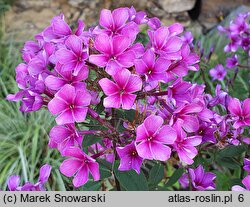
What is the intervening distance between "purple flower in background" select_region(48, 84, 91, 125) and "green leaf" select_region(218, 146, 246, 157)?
431 mm

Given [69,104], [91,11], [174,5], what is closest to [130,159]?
[69,104]

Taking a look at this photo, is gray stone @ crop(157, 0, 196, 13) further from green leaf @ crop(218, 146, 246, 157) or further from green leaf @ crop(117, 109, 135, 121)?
green leaf @ crop(117, 109, 135, 121)

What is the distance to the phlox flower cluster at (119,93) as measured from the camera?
34.4 inches

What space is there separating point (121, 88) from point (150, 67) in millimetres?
73

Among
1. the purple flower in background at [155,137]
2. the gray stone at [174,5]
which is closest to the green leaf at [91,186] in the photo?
the purple flower in background at [155,137]

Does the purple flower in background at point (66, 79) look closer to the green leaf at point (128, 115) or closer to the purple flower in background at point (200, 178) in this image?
the green leaf at point (128, 115)

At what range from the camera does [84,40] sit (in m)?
0.94

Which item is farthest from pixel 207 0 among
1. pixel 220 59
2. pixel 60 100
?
pixel 60 100

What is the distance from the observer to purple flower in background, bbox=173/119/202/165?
896mm

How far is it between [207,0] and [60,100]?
3.14 meters

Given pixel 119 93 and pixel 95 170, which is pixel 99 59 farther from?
pixel 95 170

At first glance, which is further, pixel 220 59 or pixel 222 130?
pixel 220 59

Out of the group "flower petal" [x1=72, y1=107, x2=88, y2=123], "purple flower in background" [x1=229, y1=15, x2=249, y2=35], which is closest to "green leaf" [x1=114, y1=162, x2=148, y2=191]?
"flower petal" [x1=72, y1=107, x2=88, y2=123]

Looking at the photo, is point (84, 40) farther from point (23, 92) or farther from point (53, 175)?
point (53, 175)
